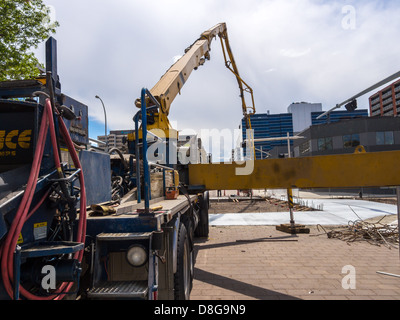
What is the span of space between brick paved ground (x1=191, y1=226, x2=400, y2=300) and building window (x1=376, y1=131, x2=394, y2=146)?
30619 millimetres

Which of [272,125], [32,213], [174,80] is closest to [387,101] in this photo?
[272,125]

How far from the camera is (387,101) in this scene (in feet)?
311

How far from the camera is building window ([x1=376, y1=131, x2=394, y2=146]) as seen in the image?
3325 cm

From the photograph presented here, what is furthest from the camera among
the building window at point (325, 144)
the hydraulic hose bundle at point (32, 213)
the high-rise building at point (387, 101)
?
the high-rise building at point (387, 101)

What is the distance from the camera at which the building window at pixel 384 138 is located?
33.2 metres

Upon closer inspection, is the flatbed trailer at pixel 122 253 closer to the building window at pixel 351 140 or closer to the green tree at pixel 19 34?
the green tree at pixel 19 34

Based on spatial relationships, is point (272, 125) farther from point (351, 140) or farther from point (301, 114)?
point (351, 140)

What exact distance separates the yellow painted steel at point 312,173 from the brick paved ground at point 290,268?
6.07ft

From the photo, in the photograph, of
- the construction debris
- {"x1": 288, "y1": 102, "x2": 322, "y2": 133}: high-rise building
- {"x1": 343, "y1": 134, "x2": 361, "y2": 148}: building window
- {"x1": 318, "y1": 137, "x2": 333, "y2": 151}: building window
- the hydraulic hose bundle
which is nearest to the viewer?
the hydraulic hose bundle

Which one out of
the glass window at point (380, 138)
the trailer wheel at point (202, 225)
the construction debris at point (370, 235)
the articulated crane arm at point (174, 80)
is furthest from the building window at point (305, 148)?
the trailer wheel at point (202, 225)

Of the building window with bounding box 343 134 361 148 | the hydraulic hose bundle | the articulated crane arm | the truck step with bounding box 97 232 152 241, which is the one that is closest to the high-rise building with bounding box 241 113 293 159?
the building window with bounding box 343 134 361 148

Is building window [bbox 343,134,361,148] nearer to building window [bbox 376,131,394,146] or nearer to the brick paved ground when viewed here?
building window [bbox 376,131,394,146]

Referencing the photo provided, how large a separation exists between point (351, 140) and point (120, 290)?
37464mm
